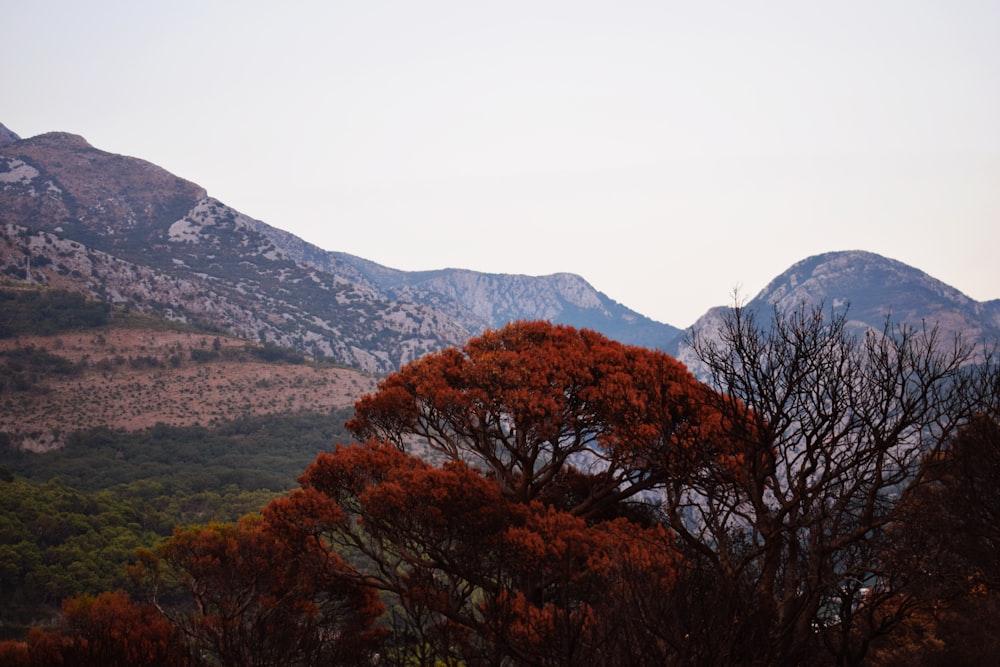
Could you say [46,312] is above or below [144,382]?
above

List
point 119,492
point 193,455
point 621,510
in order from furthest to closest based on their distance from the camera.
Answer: point 193,455 → point 119,492 → point 621,510

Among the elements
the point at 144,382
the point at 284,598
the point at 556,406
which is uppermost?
the point at 556,406

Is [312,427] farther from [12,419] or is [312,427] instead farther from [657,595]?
[657,595]

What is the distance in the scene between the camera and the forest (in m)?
13.1

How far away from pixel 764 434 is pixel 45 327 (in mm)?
141460

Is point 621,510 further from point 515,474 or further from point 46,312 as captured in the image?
point 46,312

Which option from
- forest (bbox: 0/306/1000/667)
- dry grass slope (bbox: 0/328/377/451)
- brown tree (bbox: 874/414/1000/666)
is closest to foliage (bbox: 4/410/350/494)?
dry grass slope (bbox: 0/328/377/451)

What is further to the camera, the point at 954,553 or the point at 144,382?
the point at 144,382

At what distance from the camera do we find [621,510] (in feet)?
69.0

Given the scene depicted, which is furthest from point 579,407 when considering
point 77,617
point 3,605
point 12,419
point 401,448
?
point 12,419

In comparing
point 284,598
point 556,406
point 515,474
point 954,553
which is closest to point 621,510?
point 515,474

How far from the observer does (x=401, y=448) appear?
72.5 ft

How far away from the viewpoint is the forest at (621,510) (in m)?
13.1

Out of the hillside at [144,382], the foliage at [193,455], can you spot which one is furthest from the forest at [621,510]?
the hillside at [144,382]
